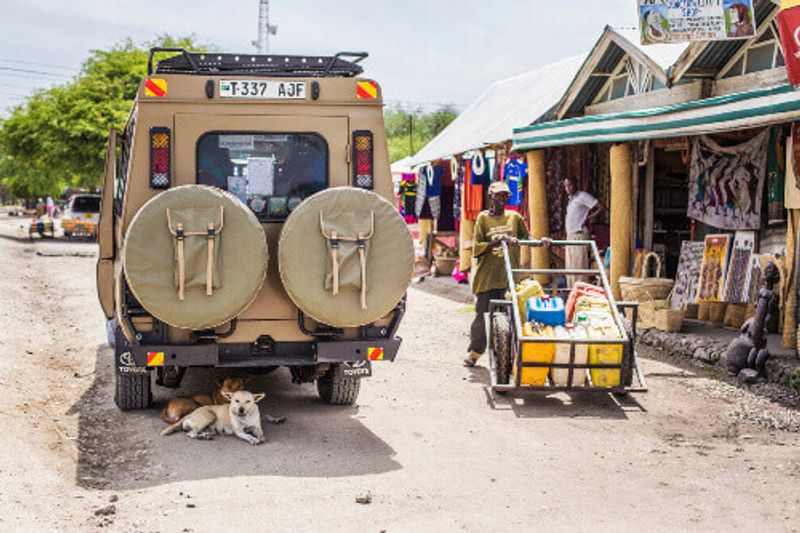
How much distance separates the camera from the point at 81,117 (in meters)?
34.2

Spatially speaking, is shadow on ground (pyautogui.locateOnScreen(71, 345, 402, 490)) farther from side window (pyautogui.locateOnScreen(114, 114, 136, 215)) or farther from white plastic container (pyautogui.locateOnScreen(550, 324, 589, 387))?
side window (pyautogui.locateOnScreen(114, 114, 136, 215))

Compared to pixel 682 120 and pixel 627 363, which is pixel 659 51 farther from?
pixel 627 363

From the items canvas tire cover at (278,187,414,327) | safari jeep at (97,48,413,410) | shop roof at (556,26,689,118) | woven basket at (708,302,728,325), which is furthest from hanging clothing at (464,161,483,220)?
canvas tire cover at (278,187,414,327)

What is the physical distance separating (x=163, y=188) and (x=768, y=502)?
14.9 feet

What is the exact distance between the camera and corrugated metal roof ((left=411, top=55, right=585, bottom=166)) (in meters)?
16.9

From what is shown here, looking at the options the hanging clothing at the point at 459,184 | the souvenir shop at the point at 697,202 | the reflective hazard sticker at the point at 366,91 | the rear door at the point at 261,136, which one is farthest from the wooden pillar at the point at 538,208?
the rear door at the point at 261,136

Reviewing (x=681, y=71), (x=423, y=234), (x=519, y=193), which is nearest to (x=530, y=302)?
(x=681, y=71)

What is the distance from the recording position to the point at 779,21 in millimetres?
7996

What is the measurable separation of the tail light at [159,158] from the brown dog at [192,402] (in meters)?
1.57

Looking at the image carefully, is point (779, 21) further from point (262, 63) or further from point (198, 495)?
point (198, 495)

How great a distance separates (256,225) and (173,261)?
24.1 inches

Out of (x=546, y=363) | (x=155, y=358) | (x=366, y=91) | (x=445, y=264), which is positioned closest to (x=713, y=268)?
(x=546, y=363)

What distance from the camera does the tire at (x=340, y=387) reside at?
7797mm

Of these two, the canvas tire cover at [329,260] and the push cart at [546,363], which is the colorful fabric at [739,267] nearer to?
the push cart at [546,363]
